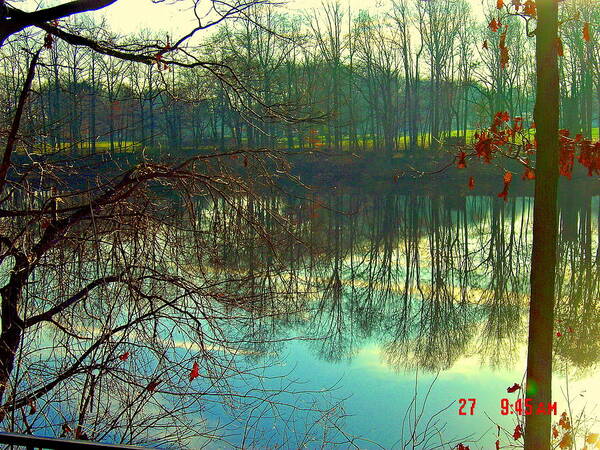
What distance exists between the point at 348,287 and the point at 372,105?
28055 millimetres

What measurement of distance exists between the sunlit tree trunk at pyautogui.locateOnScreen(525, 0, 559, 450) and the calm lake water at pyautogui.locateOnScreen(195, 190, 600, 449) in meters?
1.62

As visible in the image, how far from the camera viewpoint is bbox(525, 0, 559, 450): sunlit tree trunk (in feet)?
9.45

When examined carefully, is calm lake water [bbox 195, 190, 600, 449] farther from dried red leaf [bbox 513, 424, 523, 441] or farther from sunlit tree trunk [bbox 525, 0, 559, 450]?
sunlit tree trunk [bbox 525, 0, 559, 450]

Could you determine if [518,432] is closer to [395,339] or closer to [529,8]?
[529,8]

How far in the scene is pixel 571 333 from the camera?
9055 millimetres

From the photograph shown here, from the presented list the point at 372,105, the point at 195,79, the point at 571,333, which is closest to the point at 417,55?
the point at 372,105

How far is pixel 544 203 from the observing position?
2889 millimetres

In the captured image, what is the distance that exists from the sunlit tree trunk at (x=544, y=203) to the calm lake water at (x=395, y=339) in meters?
1.62

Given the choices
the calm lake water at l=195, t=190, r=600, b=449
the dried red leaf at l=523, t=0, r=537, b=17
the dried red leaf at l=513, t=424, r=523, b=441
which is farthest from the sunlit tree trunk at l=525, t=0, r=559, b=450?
the calm lake water at l=195, t=190, r=600, b=449

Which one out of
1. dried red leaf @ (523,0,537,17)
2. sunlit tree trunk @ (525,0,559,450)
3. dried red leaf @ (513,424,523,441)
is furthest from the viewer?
dried red leaf @ (513,424,523,441)

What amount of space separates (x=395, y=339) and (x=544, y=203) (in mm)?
7179

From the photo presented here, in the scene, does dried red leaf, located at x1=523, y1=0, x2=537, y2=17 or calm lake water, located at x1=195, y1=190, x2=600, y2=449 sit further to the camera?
calm lake water, located at x1=195, y1=190, x2=600, y2=449

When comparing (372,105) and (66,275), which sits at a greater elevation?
(372,105)

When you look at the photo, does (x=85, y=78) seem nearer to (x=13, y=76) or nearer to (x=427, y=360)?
(x=13, y=76)
